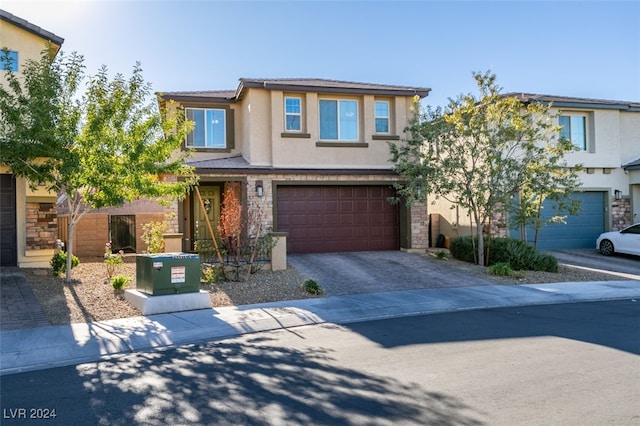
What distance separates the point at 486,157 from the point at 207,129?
979 cm

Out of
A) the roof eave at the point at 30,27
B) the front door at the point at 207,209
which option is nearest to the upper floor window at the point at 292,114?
the front door at the point at 207,209

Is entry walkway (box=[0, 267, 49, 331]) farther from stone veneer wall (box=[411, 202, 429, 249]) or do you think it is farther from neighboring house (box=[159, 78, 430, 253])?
stone veneer wall (box=[411, 202, 429, 249])

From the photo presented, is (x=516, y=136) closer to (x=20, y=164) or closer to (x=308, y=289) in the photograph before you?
(x=308, y=289)

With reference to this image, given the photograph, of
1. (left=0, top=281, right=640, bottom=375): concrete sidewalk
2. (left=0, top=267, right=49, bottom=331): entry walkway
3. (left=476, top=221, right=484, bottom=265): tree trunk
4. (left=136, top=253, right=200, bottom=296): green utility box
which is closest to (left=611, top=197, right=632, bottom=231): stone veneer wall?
(left=0, top=281, right=640, bottom=375): concrete sidewalk

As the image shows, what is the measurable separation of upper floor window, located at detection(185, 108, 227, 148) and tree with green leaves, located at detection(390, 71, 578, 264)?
685 centimetres

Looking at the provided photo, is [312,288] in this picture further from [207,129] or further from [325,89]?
[207,129]

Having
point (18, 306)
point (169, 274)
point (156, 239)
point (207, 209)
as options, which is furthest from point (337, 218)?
point (18, 306)

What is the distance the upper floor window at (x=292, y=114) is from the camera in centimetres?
1783

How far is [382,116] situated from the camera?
18750mm

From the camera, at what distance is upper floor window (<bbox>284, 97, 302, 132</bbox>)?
17.8 metres

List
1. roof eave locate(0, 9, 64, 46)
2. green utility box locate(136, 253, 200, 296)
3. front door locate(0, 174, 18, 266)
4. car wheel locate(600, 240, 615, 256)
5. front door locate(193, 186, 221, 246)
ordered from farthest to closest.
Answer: car wheel locate(600, 240, 615, 256) < front door locate(193, 186, 221, 246) < roof eave locate(0, 9, 64, 46) < front door locate(0, 174, 18, 266) < green utility box locate(136, 253, 200, 296)

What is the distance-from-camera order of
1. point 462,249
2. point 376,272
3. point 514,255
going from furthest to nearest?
point 462,249, point 514,255, point 376,272

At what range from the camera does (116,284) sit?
38.7ft

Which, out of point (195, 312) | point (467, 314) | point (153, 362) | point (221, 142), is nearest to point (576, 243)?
point (467, 314)
